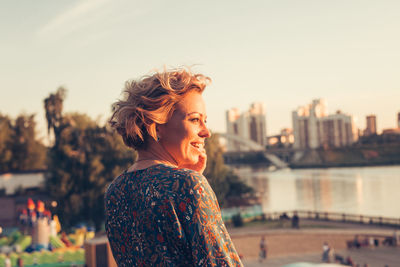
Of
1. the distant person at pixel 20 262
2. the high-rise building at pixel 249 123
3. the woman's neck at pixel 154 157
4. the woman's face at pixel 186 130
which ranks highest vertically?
the high-rise building at pixel 249 123

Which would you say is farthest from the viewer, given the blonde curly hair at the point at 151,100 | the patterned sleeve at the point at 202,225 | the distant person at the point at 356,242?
the distant person at the point at 356,242

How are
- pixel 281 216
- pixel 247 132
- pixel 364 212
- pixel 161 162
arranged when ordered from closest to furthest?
1. pixel 161 162
2. pixel 281 216
3. pixel 364 212
4. pixel 247 132

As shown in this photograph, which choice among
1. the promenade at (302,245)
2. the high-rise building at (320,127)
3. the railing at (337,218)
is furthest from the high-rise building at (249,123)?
the promenade at (302,245)

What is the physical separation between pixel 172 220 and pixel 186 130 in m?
0.39

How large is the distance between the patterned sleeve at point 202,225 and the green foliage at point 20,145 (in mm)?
42101

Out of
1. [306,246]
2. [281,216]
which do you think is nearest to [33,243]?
[306,246]

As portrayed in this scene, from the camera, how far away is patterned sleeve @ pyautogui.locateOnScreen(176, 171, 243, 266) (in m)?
1.28

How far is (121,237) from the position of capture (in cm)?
162

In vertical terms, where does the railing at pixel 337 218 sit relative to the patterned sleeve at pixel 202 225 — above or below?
below

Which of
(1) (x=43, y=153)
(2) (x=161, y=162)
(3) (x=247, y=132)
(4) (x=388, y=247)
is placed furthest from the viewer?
(3) (x=247, y=132)

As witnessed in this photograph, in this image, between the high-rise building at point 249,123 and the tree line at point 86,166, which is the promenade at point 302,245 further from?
the high-rise building at point 249,123

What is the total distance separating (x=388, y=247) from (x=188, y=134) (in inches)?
891

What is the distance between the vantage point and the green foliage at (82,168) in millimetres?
28281

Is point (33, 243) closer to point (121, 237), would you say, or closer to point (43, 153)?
point (121, 237)
